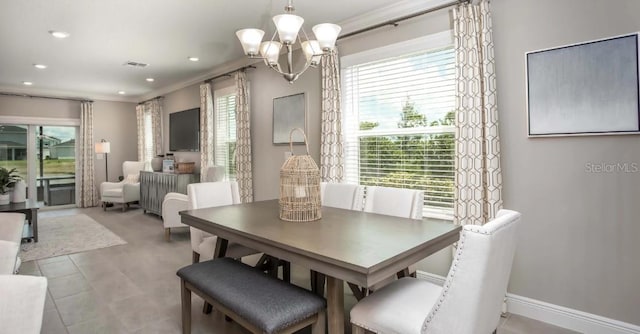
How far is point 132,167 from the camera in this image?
25.8 ft

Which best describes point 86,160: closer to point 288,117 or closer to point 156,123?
point 156,123

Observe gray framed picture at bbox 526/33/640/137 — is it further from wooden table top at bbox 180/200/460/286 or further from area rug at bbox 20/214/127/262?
area rug at bbox 20/214/127/262

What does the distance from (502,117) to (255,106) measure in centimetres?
334

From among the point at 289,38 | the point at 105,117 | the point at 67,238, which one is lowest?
the point at 67,238

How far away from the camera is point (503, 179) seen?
2.69 metres

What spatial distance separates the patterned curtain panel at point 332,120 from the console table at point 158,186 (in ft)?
10.8

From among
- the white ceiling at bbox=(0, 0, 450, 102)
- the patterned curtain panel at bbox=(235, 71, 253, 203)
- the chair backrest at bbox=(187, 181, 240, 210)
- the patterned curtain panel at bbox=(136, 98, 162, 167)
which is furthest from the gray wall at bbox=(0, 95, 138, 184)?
the chair backrest at bbox=(187, 181, 240, 210)

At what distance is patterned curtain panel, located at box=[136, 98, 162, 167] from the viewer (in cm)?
749

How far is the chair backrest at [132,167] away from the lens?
7828mm

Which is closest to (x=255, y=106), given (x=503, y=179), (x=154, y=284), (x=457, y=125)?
(x=154, y=284)

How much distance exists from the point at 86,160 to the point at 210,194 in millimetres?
6362

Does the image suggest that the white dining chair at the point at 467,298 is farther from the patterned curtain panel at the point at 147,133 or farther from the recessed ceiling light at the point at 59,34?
the patterned curtain panel at the point at 147,133

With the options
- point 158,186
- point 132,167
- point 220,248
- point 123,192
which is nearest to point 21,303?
point 220,248

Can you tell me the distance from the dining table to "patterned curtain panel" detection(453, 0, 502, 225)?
75cm
